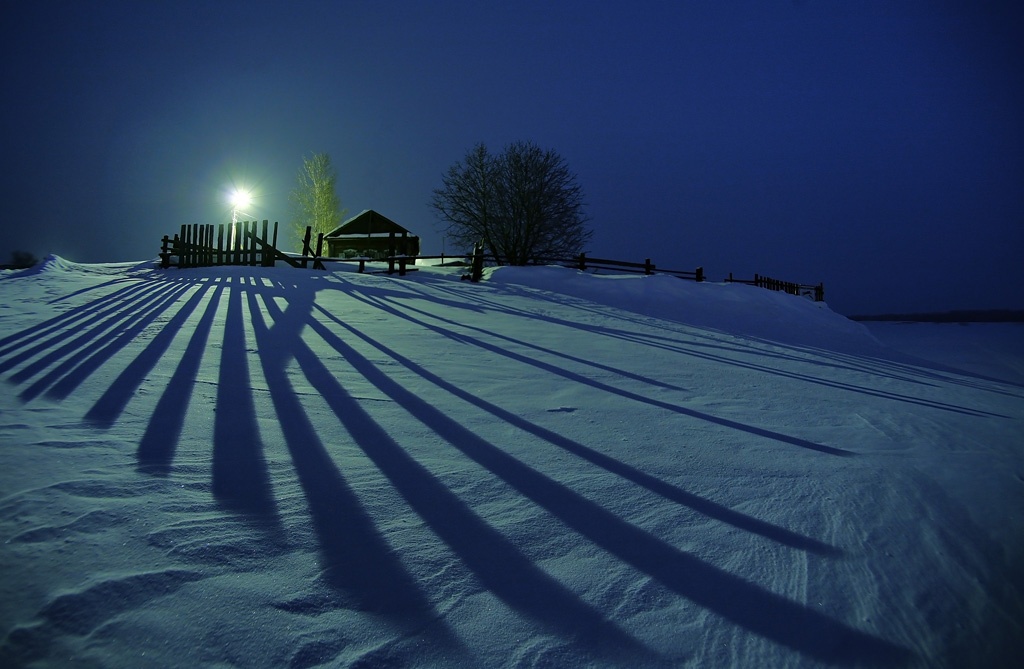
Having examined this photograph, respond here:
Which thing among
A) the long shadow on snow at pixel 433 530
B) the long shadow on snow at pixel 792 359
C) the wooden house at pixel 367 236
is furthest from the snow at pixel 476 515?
the wooden house at pixel 367 236

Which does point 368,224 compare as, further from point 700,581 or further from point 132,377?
point 700,581

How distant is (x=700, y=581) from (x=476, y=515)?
978mm

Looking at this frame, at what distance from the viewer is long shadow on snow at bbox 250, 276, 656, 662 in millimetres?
1550

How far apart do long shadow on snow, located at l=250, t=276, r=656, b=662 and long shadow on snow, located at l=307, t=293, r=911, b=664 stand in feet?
0.23

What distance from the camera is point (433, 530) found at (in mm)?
1987

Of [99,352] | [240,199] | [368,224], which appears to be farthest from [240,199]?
[99,352]

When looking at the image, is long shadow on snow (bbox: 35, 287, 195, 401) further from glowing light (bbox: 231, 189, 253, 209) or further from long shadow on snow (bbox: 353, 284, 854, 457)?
→ glowing light (bbox: 231, 189, 253, 209)

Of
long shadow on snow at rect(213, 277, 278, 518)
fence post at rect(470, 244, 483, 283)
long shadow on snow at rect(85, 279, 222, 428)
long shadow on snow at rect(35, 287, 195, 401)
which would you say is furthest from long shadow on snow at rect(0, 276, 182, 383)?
fence post at rect(470, 244, 483, 283)

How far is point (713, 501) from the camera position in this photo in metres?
2.36

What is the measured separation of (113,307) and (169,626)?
7.62 meters

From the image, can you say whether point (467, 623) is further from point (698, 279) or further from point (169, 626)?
point (698, 279)

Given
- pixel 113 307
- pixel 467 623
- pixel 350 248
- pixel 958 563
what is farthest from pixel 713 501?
pixel 350 248

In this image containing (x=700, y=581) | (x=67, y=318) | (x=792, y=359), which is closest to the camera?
(x=700, y=581)

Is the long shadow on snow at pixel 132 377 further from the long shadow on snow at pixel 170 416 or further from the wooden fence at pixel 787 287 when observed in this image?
the wooden fence at pixel 787 287
